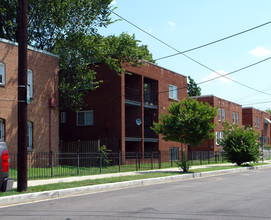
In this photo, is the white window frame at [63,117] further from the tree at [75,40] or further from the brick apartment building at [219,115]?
the brick apartment building at [219,115]

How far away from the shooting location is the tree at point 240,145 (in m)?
27.2

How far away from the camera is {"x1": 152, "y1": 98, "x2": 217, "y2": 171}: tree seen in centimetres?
1952

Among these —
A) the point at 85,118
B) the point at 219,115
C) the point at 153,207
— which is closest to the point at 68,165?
the point at 85,118

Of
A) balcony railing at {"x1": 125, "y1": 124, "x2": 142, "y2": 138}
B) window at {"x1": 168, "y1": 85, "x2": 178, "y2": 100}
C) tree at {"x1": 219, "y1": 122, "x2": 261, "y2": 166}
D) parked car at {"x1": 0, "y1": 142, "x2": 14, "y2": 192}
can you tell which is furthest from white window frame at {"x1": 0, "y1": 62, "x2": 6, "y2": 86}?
window at {"x1": 168, "y1": 85, "x2": 178, "y2": 100}

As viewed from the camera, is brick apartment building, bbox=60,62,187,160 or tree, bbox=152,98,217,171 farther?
brick apartment building, bbox=60,62,187,160

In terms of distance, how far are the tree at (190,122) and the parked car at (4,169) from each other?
10771mm

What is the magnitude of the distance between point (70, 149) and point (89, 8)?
10514 mm

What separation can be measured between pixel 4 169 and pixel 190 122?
11189mm

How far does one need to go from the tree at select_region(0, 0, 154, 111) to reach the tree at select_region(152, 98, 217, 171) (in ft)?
25.8

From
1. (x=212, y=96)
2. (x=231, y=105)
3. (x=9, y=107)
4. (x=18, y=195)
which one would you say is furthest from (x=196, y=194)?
(x=231, y=105)

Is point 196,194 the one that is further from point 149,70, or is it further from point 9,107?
point 149,70

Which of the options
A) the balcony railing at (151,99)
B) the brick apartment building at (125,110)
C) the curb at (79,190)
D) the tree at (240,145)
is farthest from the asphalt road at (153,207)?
the balcony railing at (151,99)

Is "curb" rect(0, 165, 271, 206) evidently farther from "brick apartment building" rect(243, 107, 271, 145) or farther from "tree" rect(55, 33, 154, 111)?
"brick apartment building" rect(243, 107, 271, 145)

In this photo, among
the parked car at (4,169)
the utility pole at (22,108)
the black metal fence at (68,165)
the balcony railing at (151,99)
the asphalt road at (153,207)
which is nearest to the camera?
the asphalt road at (153,207)
